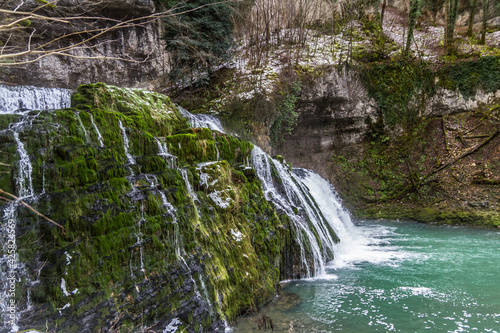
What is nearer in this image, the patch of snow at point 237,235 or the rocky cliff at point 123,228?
the rocky cliff at point 123,228

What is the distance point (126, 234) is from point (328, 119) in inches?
508

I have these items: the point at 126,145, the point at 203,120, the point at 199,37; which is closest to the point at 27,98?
the point at 126,145

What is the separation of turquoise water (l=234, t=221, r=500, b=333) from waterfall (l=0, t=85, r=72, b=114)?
7.14 metres

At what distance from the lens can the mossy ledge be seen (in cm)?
361

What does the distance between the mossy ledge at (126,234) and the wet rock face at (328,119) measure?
9.72 metres

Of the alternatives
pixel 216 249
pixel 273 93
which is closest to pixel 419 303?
pixel 216 249

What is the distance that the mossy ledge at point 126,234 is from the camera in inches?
142

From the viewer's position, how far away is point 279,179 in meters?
8.24

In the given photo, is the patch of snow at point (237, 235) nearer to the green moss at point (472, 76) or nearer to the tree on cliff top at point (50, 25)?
the tree on cliff top at point (50, 25)

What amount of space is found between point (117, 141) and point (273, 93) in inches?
366

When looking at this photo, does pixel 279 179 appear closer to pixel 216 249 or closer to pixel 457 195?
pixel 216 249

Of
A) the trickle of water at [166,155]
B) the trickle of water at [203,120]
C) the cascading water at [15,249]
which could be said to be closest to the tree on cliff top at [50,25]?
the cascading water at [15,249]

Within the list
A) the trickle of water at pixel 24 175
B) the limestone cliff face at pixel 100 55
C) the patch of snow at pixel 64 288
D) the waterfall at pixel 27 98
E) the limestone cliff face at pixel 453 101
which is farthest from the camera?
the limestone cliff face at pixel 453 101

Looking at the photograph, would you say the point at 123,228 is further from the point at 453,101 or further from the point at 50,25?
the point at 453,101
